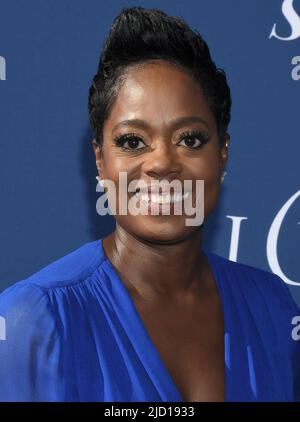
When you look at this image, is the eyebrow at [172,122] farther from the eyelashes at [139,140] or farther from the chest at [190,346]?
the chest at [190,346]

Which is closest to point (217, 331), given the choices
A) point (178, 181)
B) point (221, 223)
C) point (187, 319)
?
point (187, 319)

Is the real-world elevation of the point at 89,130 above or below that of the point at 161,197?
above

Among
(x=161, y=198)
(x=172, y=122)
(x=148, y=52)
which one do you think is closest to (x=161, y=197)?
(x=161, y=198)

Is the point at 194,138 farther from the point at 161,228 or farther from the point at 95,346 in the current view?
the point at 95,346

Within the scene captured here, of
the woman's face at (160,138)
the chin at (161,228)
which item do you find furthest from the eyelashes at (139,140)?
the chin at (161,228)

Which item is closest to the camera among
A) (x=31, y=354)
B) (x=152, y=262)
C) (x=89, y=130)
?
(x=31, y=354)

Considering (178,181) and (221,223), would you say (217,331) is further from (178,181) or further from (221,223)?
(221,223)

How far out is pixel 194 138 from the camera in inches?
43.4

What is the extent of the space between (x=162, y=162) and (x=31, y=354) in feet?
1.07

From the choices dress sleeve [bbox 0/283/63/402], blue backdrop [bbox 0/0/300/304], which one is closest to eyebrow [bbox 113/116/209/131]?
dress sleeve [bbox 0/283/63/402]

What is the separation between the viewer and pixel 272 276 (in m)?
1.36

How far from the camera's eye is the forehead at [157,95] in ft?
3.51

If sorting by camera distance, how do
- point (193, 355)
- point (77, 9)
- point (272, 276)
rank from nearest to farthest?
point (193, 355) < point (272, 276) < point (77, 9)

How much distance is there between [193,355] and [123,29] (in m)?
0.51
